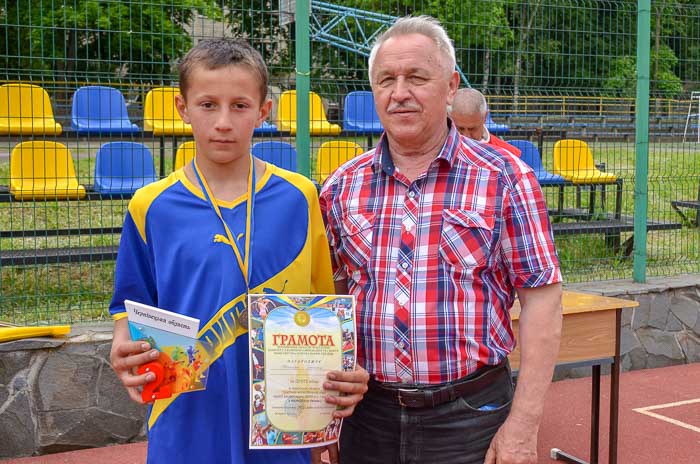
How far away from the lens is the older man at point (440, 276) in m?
2.30

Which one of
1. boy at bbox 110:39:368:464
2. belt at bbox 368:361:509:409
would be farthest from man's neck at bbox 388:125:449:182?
belt at bbox 368:361:509:409

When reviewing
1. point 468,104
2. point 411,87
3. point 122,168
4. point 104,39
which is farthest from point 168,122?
point 411,87

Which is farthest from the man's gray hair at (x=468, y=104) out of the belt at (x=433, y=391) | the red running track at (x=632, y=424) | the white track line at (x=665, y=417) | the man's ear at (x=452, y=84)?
the belt at (x=433, y=391)

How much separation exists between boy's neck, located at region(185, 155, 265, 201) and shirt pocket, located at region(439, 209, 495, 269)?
1.73 feet

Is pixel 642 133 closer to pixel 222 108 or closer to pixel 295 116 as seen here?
pixel 295 116

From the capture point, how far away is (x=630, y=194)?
7.79m

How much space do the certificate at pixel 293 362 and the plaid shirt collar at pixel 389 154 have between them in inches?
19.6

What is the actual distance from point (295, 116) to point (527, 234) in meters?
4.44

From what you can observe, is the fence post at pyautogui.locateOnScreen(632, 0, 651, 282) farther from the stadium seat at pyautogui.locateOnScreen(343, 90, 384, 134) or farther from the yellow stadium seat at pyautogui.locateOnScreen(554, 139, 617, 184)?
the stadium seat at pyautogui.locateOnScreen(343, 90, 384, 134)

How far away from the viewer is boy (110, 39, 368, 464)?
80.7 inches

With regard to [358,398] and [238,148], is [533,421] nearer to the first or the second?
[358,398]

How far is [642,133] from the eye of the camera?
23.7 feet

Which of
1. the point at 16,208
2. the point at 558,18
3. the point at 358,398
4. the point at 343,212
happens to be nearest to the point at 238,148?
the point at 343,212

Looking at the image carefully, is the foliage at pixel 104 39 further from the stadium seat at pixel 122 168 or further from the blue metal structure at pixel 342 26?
the blue metal structure at pixel 342 26
